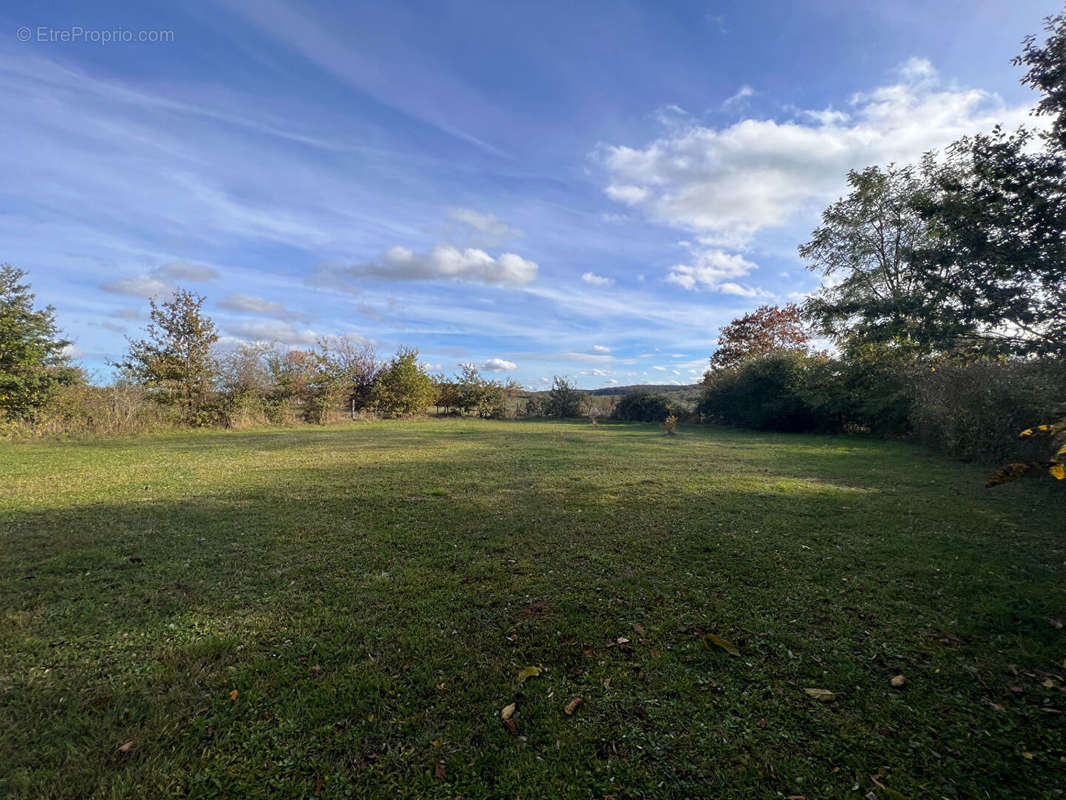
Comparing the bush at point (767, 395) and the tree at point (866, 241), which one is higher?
the tree at point (866, 241)

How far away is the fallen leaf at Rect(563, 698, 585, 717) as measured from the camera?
221 centimetres

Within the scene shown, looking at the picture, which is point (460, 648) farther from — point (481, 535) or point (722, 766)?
point (481, 535)

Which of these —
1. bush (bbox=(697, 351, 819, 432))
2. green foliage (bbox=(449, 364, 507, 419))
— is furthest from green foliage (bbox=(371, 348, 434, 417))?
bush (bbox=(697, 351, 819, 432))

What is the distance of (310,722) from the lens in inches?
83.7

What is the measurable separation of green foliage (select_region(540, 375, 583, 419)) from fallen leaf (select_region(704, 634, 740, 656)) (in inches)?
1058

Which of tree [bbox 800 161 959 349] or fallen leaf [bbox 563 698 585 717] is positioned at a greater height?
tree [bbox 800 161 959 349]

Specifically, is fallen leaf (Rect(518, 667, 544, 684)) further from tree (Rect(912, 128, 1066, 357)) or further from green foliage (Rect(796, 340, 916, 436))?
green foliage (Rect(796, 340, 916, 436))

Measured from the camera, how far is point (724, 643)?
2.77m

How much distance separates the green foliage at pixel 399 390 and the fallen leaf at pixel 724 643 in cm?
2459

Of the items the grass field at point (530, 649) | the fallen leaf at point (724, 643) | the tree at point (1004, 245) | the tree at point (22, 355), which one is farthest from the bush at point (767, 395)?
the tree at point (22, 355)

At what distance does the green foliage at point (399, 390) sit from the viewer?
25547 millimetres

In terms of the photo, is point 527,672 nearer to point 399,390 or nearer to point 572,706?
point 572,706

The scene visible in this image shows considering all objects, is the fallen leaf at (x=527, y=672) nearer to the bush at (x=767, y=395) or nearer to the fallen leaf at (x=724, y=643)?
the fallen leaf at (x=724, y=643)

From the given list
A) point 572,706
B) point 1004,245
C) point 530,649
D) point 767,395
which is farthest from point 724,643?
point 767,395
